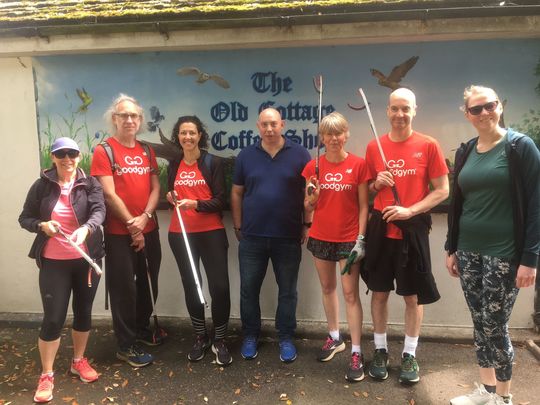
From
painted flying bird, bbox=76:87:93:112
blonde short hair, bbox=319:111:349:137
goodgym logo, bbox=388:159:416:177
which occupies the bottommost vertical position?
goodgym logo, bbox=388:159:416:177

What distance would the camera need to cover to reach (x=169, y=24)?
3.90m

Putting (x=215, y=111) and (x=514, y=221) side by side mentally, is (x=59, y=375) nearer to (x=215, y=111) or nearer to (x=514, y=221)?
(x=215, y=111)

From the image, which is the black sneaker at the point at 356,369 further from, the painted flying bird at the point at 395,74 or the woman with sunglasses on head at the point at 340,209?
the painted flying bird at the point at 395,74

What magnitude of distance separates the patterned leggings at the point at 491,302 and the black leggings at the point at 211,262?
1.95 meters

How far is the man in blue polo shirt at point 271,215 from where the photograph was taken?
12.0ft

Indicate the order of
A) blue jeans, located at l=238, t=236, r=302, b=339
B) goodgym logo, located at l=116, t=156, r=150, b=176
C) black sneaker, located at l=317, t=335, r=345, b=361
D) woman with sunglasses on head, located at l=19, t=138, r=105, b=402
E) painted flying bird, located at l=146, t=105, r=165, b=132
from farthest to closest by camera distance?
painted flying bird, located at l=146, t=105, r=165, b=132, black sneaker, located at l=317, t=335, r=345, b=361, blue jeans, located at l=238, t=236, r=302, b=339, goodgym logo, located at l=116, t=156, r=150, b=176, woman with sunglasses on head, located at l=19, t=138, r=105, b=402

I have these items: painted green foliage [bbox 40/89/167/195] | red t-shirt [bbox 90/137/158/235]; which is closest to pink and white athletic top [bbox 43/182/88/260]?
red t-shirt [bbox 90/137/158/235]

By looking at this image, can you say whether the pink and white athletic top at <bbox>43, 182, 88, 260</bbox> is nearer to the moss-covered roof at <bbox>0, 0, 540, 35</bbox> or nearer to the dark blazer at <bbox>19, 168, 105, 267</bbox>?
the dark blazer at <bbox>19, 168, 105, 267</bbox>

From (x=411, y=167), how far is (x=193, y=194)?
185cm

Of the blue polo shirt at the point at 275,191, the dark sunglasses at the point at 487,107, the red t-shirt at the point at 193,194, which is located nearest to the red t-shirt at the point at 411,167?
the dark sunglasses at the point at 487,107

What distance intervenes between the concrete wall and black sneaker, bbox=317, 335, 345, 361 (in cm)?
50

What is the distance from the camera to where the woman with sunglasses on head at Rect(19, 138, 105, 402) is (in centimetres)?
325

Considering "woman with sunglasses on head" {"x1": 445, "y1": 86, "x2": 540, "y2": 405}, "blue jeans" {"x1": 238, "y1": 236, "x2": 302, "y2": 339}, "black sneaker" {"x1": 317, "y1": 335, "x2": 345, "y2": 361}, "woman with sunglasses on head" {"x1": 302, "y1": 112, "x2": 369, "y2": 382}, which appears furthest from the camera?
"black sneaker" {"x1": 317, "y1": 335, "x2": 345, "y2": 361}

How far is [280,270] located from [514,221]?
74.7 inches
